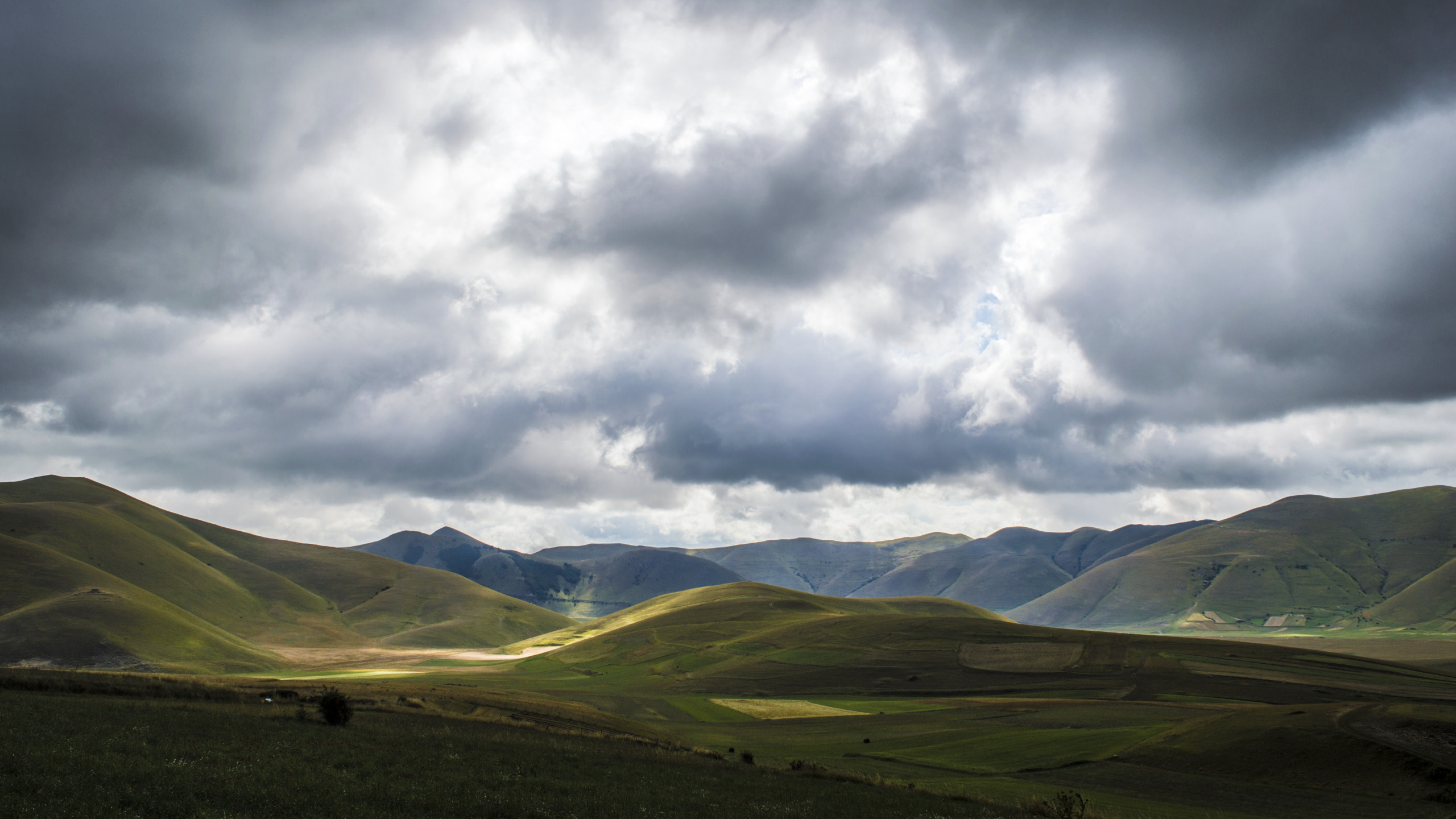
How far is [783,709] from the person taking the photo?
11112 cm

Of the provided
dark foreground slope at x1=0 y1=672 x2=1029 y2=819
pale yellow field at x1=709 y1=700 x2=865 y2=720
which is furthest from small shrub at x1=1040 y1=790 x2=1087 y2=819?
pale yellow field at x1=709 y1=700 x2=865 y2=720

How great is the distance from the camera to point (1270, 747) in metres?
60.3

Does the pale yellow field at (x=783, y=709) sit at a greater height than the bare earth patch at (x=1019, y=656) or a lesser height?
greater

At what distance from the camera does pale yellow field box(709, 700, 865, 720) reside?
341 ft

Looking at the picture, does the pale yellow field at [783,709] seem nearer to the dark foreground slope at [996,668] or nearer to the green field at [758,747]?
the green field at [758,747]

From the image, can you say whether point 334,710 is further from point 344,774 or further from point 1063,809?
point 1063,809

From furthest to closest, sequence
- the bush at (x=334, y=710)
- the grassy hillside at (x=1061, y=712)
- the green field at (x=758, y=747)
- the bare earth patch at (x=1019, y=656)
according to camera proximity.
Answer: the bare earth patch at (x=1019, y=656) → the grassy hillside at (x=1061, y=712) → the bush at (x=334, y=710) → the green field at (x=758, y=747)

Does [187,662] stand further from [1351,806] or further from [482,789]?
[1351,806]

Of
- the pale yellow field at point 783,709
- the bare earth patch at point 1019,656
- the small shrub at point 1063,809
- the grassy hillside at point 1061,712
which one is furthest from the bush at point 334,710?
the bare earth patch at point 1019,656

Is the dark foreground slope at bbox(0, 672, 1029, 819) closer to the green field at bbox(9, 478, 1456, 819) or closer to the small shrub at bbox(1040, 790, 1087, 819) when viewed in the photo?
the green field at bbox(9, 478, 1456, 819)

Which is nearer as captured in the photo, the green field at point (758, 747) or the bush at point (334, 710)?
the green field at point (758, 747)

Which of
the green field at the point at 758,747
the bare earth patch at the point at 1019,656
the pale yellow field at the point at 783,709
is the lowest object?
the bare earth patch at the point at 1019,656

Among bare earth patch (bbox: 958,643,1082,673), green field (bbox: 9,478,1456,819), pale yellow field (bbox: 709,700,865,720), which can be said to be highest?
green field (bbox: 9,478,1456,819)

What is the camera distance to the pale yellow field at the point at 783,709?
10388cm
